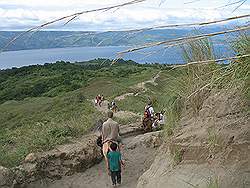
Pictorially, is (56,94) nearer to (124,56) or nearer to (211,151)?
(211,151)

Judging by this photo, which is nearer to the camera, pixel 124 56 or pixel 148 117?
pixel 124 56

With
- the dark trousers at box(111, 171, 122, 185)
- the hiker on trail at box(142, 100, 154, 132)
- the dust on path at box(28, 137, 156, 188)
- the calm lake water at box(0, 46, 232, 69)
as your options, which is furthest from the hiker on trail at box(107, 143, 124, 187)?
the hiker on trail at box(142, 100, 154, 132)

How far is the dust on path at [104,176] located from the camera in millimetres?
7953

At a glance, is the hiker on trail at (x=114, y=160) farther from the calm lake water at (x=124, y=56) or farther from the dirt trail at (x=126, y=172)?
the calm lake water at (x=124, y=56)

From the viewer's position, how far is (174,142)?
16.5ft

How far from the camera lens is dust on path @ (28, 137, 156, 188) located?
313 inches

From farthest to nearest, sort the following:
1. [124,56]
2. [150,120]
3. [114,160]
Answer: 1. [150,120]
2. [114,160]
3. [124,56]

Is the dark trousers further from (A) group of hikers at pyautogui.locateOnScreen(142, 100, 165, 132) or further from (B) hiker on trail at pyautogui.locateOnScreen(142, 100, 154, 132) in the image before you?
(B) hiker on trail at pyautogui.locateOnScreen(142, 100, 154, 132)

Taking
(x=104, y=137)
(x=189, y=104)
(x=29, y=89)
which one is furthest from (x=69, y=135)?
(x=29, y=89)

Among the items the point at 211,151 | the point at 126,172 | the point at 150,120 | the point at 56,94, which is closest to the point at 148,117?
the point at 150,120

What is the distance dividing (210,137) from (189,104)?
4.56 ft

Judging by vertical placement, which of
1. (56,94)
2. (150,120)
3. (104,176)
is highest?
(150,120)

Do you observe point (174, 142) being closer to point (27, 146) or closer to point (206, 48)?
point (206, 48)

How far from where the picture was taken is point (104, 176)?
846 centimetres
